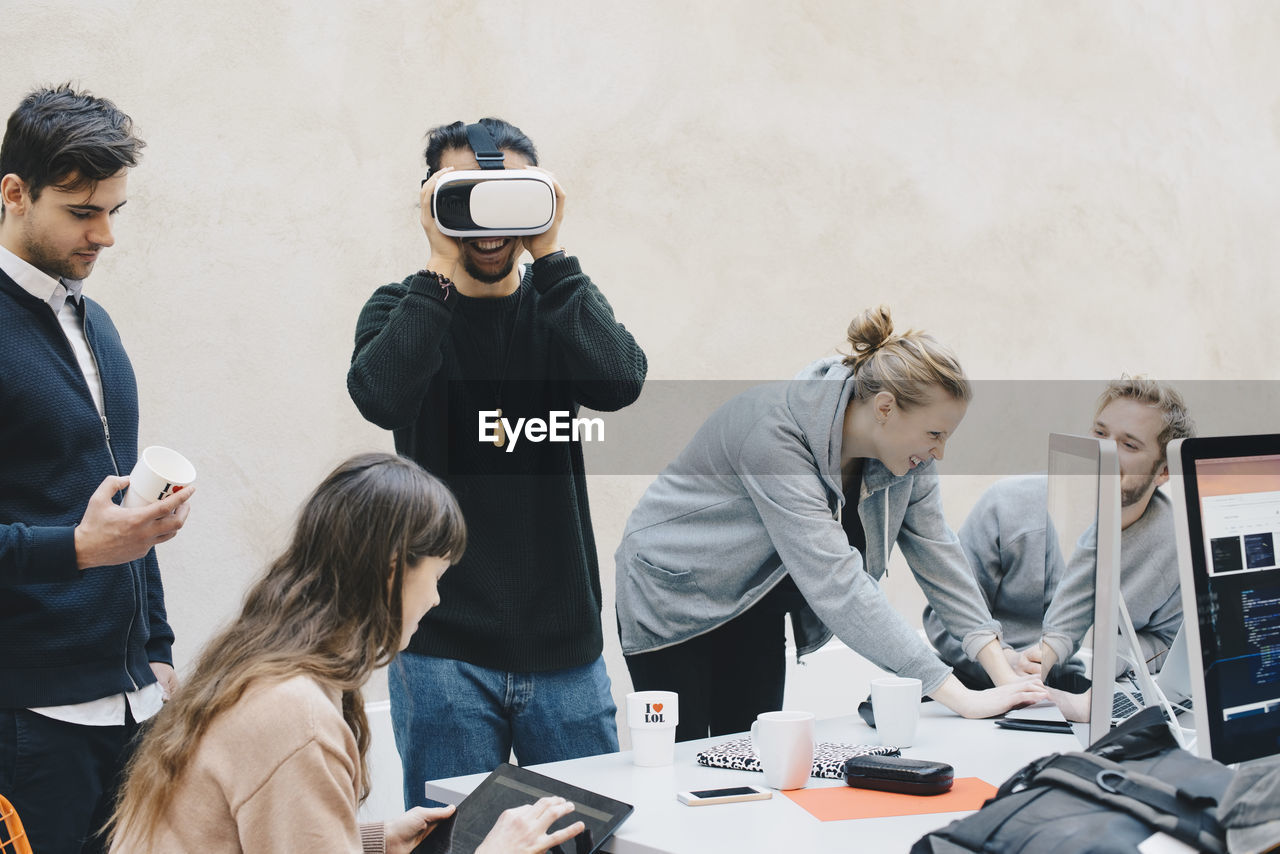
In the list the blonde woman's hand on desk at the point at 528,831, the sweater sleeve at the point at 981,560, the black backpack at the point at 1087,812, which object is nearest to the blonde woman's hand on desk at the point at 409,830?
the blonde woman's hand on desk at the point at 528,831

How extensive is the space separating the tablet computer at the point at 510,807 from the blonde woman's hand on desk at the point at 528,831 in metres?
0.03

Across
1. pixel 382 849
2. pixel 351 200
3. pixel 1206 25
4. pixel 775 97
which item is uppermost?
pixel 1206 25

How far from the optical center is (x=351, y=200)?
2.96 meters

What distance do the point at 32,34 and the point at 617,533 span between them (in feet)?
6.59

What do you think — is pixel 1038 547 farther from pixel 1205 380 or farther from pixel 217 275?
pixel 1205 380

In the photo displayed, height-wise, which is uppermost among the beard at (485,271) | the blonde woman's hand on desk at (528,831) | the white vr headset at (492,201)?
the white vr headset at (492,201)

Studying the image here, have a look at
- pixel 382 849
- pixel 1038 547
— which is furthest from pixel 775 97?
pixel 382 849

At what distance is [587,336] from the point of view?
1.85 meters

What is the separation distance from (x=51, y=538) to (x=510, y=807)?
2.47 feet

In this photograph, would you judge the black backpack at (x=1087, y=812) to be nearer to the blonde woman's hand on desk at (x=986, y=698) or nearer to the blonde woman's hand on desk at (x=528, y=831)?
the blonde woman's hand on desk at (x=528, y=831)

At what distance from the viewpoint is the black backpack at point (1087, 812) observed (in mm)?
939

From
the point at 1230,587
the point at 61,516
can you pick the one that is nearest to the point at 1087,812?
the point at 1230,587

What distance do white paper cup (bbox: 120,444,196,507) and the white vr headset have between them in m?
0.54

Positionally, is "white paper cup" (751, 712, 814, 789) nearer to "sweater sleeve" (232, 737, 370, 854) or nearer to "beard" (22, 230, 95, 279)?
"sweater sleeve" (232, 737, 370, 854)
